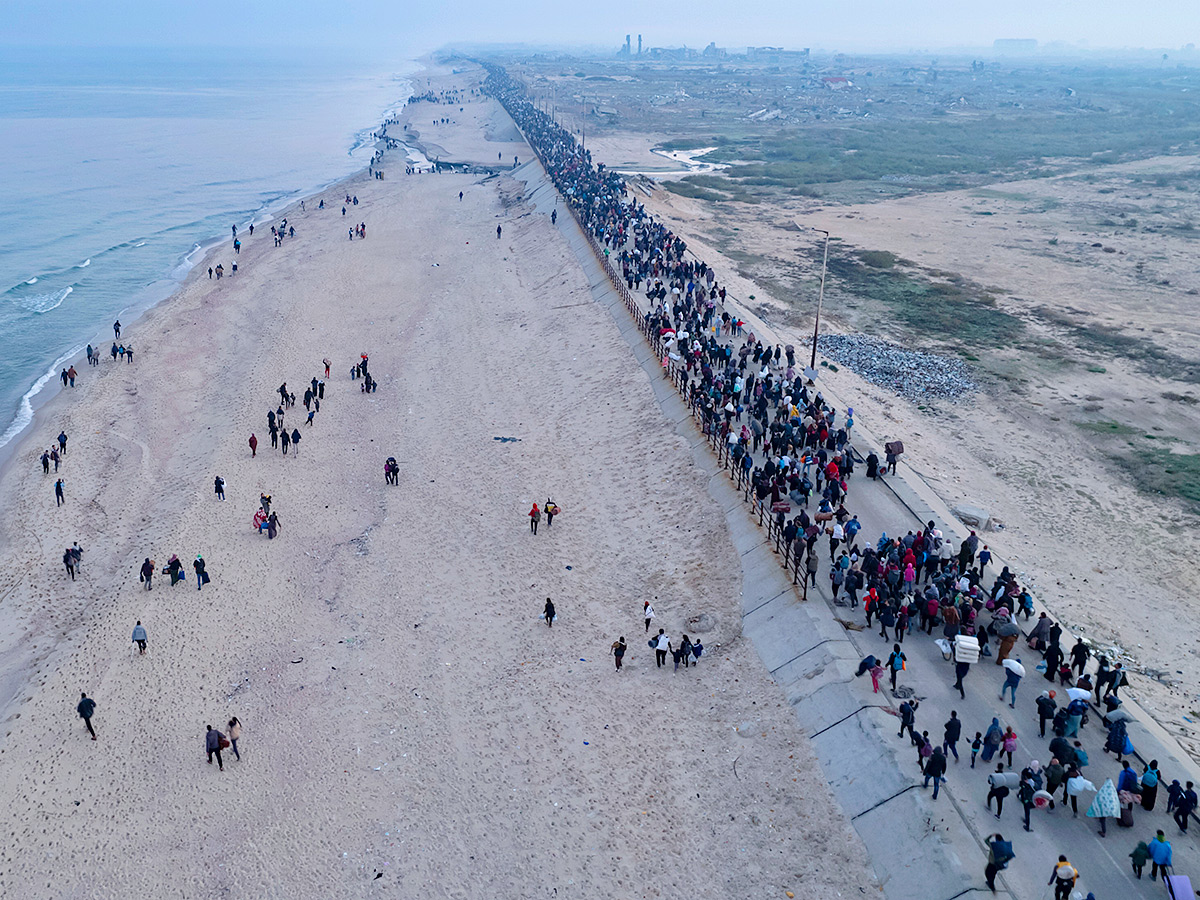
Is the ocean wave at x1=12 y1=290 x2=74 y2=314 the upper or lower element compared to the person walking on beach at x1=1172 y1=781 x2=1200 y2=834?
lower

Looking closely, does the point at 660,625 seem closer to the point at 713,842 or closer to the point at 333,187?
the point at 713,842

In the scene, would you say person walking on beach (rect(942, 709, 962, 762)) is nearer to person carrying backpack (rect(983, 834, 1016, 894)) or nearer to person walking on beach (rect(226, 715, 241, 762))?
person carrying backpack (rect(983, 834, 1016, 894))

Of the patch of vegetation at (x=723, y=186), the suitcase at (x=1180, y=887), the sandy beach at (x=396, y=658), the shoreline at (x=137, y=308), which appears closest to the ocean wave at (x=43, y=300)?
the shoreline at (x=137, y=308)

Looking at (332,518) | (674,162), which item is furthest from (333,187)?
(332,518)

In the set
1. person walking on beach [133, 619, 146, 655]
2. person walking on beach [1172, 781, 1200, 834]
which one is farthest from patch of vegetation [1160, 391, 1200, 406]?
person walking on beach [133, 619, 146, 655]

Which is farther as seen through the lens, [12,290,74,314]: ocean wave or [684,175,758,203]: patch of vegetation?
[684,175,758,203]: patch of vegetation

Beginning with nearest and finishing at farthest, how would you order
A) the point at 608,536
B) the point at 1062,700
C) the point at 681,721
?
the point at 1062,700 < the point at 681,721 < the point at 608,536
